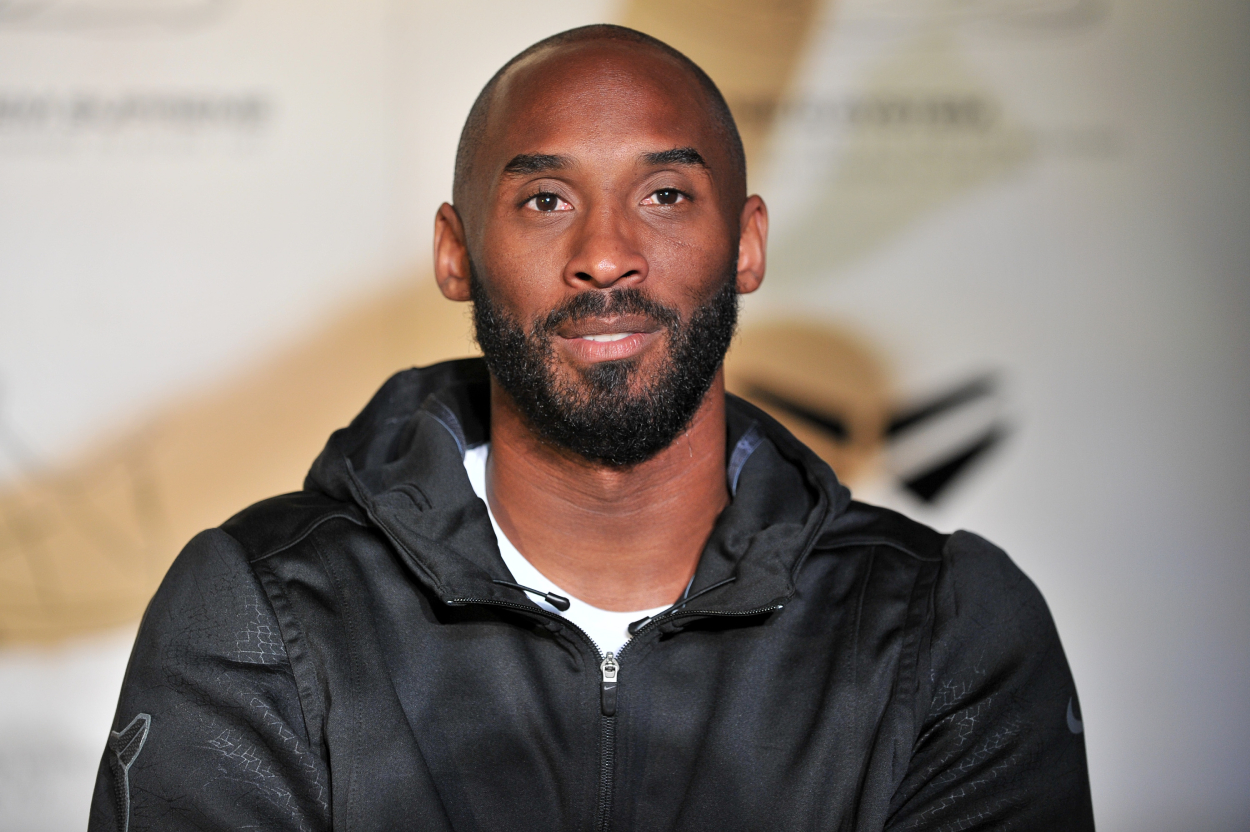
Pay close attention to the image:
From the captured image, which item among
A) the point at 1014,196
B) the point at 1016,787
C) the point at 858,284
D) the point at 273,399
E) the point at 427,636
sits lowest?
the point at 1016,787

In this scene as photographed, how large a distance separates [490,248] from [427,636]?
1.43ft

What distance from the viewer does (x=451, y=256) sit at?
1480 mm

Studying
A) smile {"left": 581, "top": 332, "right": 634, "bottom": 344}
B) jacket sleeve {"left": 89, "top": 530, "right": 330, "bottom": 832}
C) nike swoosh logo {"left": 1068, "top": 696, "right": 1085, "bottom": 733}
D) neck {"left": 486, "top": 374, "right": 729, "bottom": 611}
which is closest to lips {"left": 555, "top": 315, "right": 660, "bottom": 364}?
smile {"left": 581, "top": 332, "right": 634, "bottom": 344}

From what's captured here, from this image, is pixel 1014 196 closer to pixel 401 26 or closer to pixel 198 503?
pixel 401 26

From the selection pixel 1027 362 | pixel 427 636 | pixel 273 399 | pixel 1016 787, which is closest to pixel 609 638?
pixel 427 636

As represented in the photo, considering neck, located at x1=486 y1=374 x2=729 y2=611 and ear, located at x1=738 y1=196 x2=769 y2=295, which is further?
ear, located at x1=738 y1=196 x2=769 y2=295

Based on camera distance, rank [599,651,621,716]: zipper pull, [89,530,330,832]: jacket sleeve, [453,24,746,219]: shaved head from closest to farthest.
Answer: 1. [89,530,330,832]: jacket sleeve
2. [599,651,621,716]: zipper pull
3. [453,24,746,219]: shaved head

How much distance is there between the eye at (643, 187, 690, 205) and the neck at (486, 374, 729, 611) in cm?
22

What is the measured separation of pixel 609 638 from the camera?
131 centimetres

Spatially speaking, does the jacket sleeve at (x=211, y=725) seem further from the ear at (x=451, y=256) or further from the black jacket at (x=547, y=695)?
the ear at (x=451, y=256)

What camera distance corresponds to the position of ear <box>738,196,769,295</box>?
4.90 ft

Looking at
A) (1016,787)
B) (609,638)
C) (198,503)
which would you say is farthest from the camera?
(198,503)

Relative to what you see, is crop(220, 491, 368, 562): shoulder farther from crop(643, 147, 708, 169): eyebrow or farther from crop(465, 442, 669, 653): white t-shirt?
crop(643, 147, 708, 169): eyebrow

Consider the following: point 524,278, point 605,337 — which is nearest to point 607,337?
point 605,337
